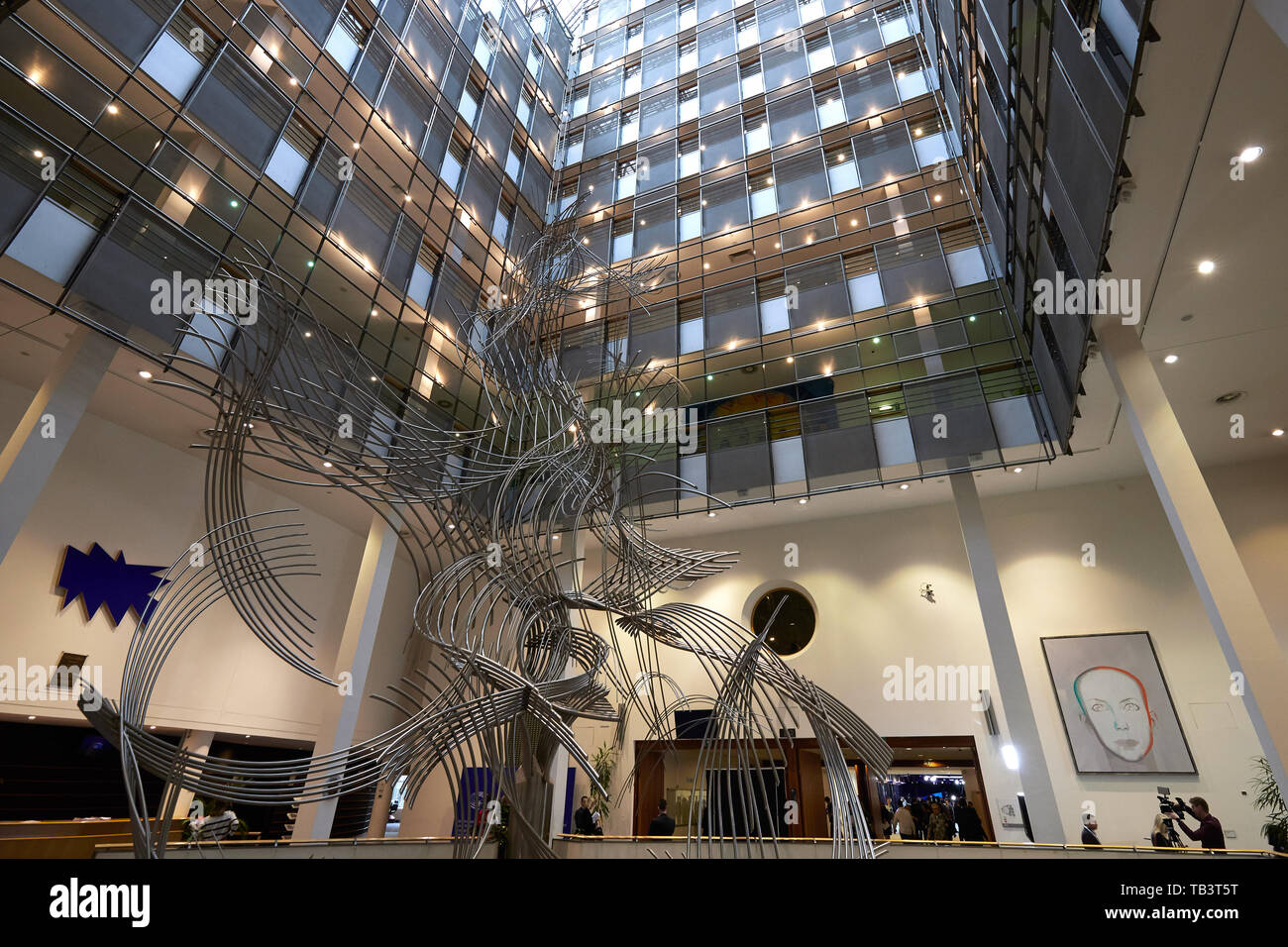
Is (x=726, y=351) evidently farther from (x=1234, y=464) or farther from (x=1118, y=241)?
(x=1234, y=464)

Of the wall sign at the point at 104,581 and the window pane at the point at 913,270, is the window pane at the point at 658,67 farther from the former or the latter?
the wall sign at the point at 104,581

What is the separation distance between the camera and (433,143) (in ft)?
44.1

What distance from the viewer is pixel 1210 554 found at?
19.5 feet

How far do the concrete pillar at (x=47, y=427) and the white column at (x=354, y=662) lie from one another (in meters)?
3.74

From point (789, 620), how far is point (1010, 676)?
466 cm

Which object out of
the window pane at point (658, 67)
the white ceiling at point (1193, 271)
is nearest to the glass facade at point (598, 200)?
the window pane at point (658, 67)

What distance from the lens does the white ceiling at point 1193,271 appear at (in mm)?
4746

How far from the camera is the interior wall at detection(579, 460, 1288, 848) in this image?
956cm

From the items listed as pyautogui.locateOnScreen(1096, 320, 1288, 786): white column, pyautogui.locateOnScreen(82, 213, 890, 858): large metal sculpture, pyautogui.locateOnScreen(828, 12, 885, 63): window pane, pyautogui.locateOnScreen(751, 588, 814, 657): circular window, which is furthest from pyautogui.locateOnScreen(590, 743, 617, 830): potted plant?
pyautogui.locateOnScreen(828, 12, 885, 63): window pane

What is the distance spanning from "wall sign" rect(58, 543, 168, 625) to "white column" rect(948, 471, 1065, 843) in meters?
12.2

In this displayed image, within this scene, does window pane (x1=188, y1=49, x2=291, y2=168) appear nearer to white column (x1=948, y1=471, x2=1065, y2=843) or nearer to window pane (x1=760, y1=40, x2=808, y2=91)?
window pane (x1=760, y1=40, x2=808, y2=91)
